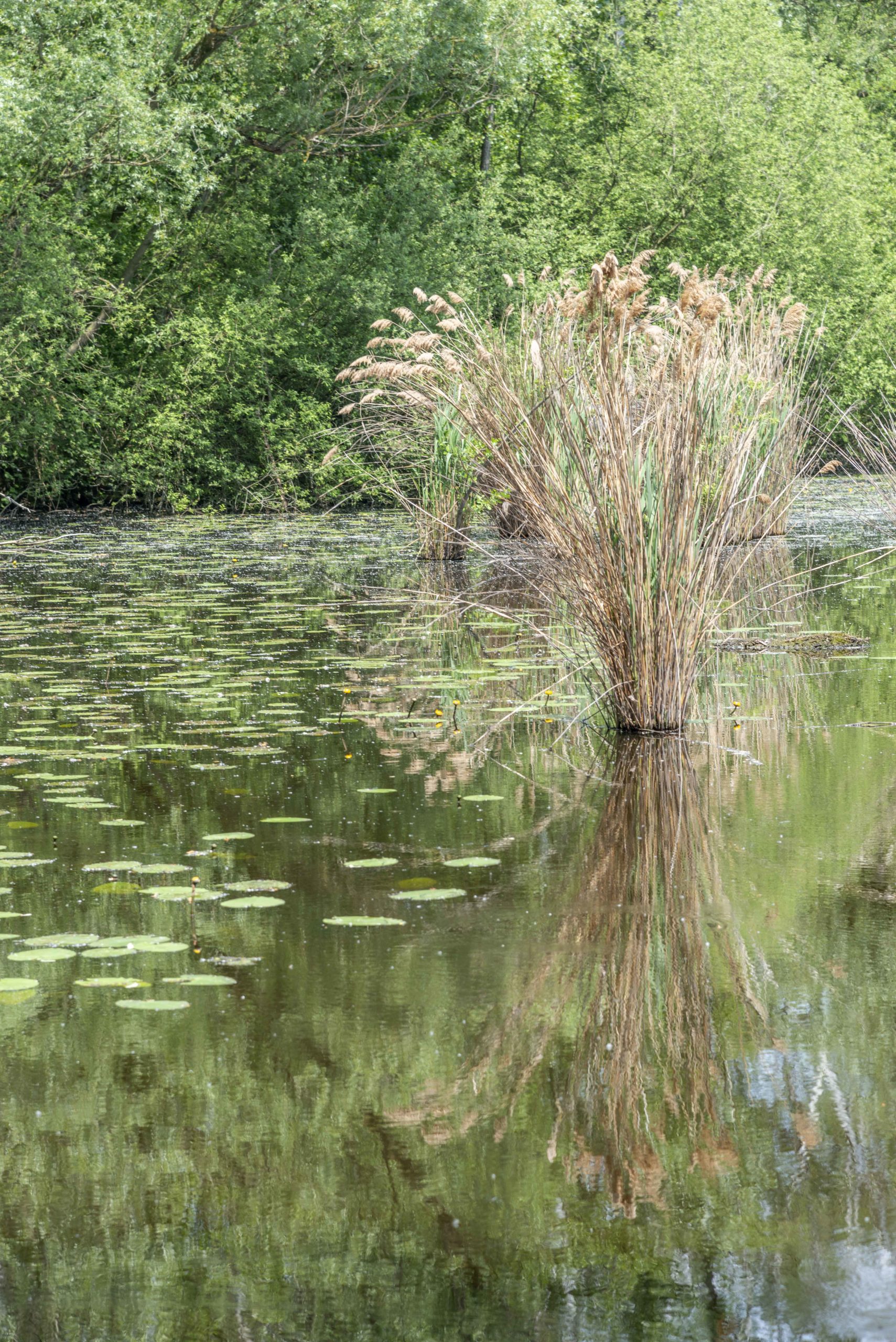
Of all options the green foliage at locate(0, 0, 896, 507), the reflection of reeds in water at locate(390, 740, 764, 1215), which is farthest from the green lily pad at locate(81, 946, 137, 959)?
the green foliage at locate(0, 0, 896, 507)

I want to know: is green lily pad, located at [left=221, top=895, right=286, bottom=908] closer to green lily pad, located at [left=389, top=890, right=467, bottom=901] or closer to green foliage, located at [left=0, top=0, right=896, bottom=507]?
green lily pad, located at [left=389, top=890, right=467, bottom=901]

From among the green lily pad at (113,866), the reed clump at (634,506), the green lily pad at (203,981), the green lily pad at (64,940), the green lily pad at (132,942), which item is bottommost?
the green lily pad at (203,981)

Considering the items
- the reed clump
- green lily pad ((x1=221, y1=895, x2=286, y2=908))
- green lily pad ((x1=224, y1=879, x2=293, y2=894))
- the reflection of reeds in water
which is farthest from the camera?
the reed clump

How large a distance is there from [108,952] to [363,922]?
0.58 metres

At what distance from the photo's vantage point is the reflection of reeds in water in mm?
2699

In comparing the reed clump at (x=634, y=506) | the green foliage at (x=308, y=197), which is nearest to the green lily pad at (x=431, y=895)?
the reed clump at (x=634, y=506)

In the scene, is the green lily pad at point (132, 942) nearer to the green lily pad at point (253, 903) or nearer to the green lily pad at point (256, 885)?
the green lily pad at point (253, 903)

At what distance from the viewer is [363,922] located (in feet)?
12.6

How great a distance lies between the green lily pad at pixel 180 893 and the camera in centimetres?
407

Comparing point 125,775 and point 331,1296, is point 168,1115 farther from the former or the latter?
point 125,775

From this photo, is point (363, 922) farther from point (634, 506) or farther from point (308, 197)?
point (308, 197)

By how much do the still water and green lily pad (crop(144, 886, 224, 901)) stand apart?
0.01 metres

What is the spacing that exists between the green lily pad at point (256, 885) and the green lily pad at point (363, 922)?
0.31m

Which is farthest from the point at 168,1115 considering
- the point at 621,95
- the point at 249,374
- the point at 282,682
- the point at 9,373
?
the point at 621,95
